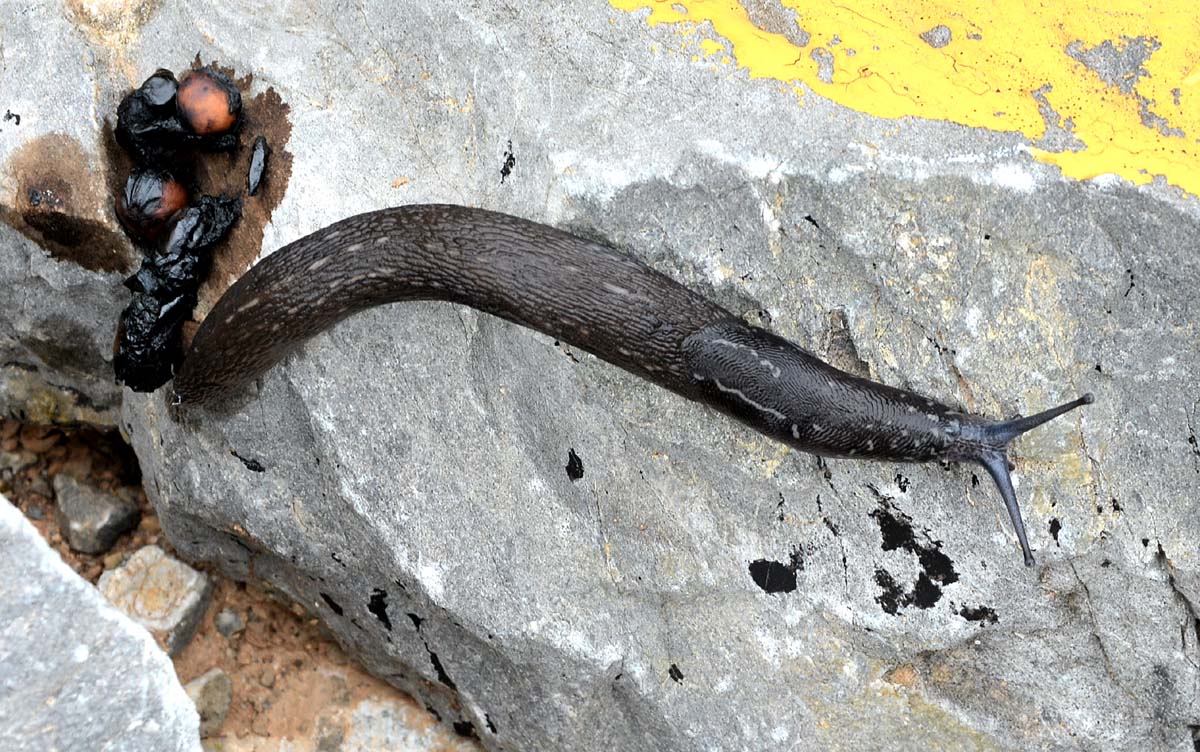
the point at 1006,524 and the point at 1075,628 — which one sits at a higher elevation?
the point at 1006,524

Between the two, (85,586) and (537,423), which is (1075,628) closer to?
(537,423)

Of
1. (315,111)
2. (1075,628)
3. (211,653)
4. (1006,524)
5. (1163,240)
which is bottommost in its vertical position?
(211,653)

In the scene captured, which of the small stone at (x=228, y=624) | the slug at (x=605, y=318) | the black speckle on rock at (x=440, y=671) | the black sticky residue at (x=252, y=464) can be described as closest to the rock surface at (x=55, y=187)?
the slug at (x=605, y=318)

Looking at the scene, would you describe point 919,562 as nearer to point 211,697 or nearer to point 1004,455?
point 1004,455

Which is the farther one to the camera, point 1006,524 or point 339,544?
point 339,544

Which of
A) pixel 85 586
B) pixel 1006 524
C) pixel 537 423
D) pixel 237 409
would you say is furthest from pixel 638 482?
pixel 85 586

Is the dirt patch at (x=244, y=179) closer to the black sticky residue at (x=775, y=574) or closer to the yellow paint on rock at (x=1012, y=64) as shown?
the yellow paint on rock at (x=1012, y=64)
